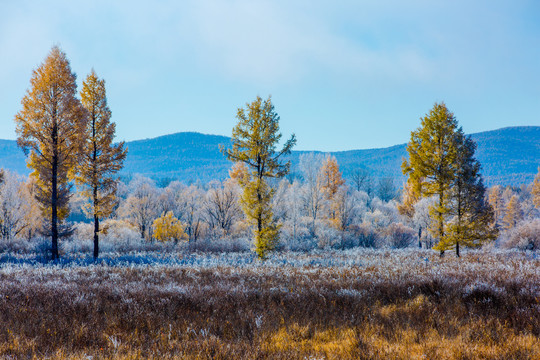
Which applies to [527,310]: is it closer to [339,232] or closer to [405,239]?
[339,232]

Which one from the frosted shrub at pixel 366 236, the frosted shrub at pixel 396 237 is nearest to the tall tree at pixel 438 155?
the frosted shrub at pixel 366 236

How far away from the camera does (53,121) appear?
17797 millimetres

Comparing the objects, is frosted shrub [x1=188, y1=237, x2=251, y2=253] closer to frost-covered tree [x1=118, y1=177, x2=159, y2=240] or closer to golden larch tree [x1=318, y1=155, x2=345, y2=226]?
frost-covered tree [x1=118, y1=177, x2=159, y2=240]

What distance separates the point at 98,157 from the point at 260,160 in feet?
35.3

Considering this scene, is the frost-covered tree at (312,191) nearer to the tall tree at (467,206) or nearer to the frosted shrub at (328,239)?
the frosted shrub at (328,239)

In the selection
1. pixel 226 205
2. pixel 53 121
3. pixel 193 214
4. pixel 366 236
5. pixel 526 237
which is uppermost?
pixel 53 121

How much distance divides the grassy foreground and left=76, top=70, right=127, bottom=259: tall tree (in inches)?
427

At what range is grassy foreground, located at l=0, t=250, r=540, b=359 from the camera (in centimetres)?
456

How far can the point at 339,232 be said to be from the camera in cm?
3447

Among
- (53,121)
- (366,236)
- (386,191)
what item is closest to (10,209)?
(53,121)

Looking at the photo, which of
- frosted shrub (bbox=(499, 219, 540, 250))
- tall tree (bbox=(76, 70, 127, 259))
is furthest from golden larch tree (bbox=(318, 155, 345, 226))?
tall tree (bbox=(76, 70, 127, 259))

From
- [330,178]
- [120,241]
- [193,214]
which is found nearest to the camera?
[120,241]

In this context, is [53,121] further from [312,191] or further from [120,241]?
[312,191]

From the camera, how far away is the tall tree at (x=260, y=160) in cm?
1850
